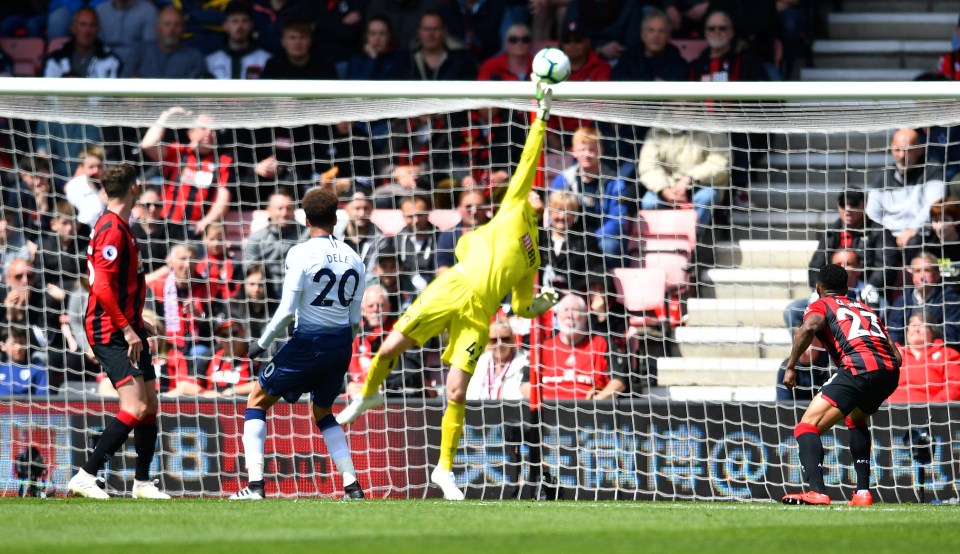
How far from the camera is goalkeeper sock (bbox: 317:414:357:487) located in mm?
8828

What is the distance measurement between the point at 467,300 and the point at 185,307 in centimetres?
372

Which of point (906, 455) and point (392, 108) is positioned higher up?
point (392, 108)

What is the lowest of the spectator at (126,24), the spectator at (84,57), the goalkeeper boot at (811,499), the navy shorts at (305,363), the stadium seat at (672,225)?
the goalkeeper boot at (811,499)

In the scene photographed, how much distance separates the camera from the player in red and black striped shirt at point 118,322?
8.75 metres

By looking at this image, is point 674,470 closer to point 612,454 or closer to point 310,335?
point 612,454

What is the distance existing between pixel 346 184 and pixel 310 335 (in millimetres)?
3716

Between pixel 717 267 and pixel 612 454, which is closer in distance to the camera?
pixel 612 454

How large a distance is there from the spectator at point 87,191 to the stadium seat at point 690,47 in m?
5.70

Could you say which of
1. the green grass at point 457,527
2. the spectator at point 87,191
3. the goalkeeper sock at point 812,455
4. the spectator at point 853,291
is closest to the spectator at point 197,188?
the spectator at point 87,191

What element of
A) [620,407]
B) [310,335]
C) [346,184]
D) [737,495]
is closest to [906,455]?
[737,495]

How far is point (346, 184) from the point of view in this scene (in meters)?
12.2

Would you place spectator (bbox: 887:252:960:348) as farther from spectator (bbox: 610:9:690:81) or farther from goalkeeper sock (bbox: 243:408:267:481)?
goalkeeper sock (bbox: 243:408:267:481)

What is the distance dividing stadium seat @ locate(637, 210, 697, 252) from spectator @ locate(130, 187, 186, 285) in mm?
3972

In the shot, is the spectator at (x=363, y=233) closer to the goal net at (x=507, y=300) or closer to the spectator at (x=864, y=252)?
the goal net at (x=507, y=300)
